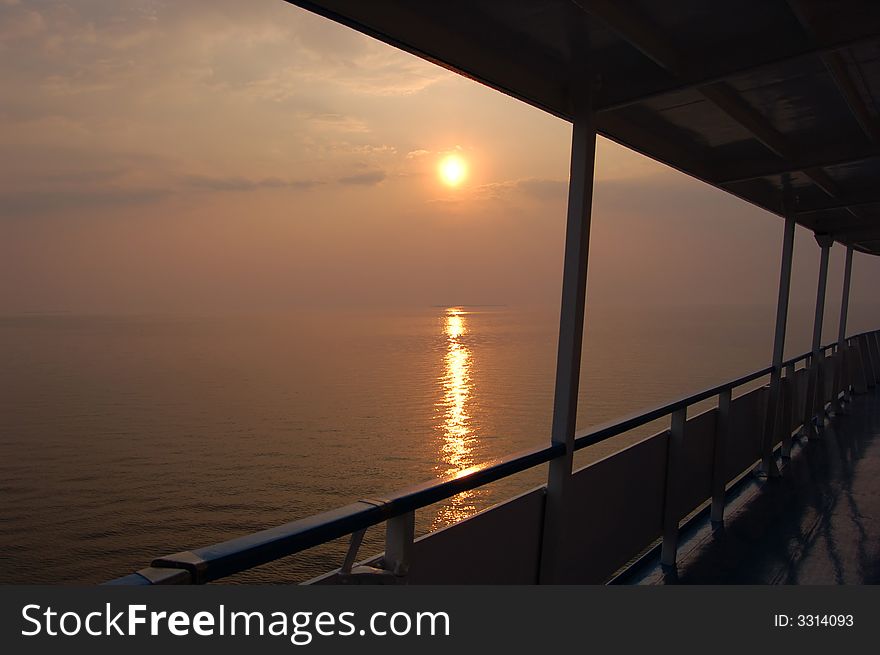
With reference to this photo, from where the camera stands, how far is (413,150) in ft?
277

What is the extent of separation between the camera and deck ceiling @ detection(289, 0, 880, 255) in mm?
1973

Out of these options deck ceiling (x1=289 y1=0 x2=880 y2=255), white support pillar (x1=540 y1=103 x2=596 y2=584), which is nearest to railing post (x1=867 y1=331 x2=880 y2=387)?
deck ceiling (x1=289 y1=0 x2=880 y2=255)

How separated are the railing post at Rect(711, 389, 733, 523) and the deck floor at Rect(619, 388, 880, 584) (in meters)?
0.11

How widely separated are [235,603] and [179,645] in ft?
0.33

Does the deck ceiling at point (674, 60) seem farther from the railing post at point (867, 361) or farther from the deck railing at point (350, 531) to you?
the railing post at point (867, 361)

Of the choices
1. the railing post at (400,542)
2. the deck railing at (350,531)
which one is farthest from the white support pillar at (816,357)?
the railing post at (400,542)

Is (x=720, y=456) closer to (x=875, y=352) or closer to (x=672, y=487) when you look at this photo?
(x=672, y=487)

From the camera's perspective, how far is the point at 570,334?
2.62m

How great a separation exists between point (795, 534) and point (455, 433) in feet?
97.9

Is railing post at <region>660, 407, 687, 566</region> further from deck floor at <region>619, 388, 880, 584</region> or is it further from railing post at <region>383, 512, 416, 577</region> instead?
railing post at <region>383, 512, 416, 577</region>

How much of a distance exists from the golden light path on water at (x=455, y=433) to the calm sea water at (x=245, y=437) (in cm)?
14

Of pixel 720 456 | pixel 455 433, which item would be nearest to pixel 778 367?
pixel 720 456

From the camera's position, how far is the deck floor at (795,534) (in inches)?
133

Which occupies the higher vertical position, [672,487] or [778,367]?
[778,367]
